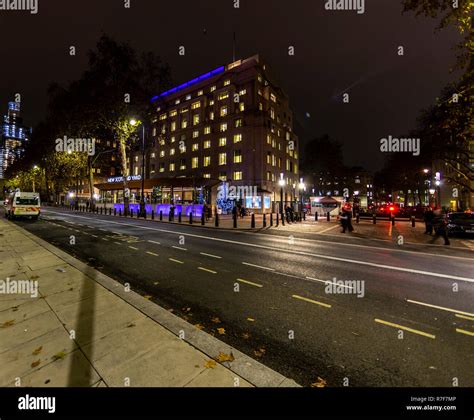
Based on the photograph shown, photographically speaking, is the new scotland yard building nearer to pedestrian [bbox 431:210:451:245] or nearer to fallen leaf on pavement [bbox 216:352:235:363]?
pedestrian [bbox 431:210:451:245]

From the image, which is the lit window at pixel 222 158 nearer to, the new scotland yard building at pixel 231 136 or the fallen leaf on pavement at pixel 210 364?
the new scotland yard building at pixel 231 136

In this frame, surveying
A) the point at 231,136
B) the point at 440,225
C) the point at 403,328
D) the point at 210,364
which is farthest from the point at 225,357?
the point at 231,136

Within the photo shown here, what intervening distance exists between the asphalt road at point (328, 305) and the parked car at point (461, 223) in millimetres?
7530

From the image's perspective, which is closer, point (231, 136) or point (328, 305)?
point (328, 305)

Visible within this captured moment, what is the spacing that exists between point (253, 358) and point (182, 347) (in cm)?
91

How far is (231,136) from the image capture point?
49250 mm

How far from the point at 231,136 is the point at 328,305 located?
154ft

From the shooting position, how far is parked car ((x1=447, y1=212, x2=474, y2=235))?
15.4 meters

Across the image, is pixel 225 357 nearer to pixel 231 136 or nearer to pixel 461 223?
pixel 461 223

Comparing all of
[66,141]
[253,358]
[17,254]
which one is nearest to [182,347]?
[253,358]

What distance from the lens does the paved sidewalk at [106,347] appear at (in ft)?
9.15
